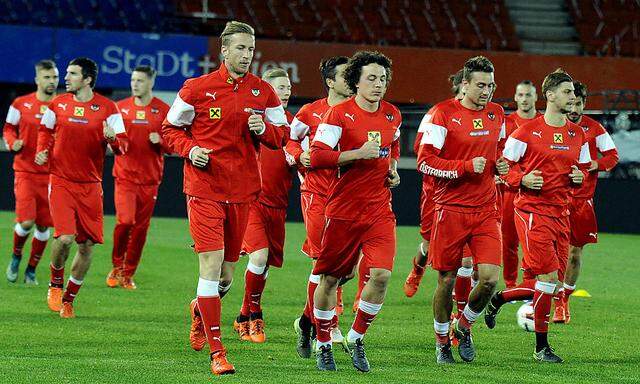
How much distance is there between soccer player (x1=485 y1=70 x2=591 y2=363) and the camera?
30.5ft

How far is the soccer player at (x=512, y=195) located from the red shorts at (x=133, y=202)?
13.5 ft

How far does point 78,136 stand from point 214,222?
3888mm

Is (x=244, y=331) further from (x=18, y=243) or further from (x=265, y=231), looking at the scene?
(x=18, y=243)

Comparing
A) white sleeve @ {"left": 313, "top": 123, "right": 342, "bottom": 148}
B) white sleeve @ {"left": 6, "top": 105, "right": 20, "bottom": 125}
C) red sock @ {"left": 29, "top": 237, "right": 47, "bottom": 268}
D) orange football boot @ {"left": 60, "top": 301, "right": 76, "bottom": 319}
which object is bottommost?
orange football boot @ {"left": 60, "top": 301, "right": 76, "bottom": 319}

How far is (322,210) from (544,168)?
1763mm

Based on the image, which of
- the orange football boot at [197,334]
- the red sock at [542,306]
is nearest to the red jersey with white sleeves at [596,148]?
the red sock at [542,306]

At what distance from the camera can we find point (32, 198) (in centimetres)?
1425

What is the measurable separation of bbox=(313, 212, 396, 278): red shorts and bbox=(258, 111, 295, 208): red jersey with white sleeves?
6.03ft

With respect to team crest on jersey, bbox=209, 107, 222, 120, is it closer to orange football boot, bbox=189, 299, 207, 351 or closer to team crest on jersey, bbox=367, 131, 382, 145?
team crest on jersey, bbox=367, 131, 382, 145

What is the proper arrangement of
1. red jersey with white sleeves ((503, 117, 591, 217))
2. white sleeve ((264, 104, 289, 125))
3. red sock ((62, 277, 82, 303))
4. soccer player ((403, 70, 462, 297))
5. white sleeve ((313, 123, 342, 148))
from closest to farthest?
1. white sleeve ((313, 123, 342, 148))
2. white sleeve ((264, 104, 289, 125))
3. red jersey with white sleeves ((503, 117, 591, 217))
4. soccer player ((403, 70, 462, 297))
5. red sock ((62, 277, 82, 303))

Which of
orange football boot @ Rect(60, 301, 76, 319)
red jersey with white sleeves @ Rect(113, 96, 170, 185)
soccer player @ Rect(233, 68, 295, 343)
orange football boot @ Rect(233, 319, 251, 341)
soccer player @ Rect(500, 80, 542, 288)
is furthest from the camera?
red jersey with white sleeves @ Rect(113, 96, 170, 185)

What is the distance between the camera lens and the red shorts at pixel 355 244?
26.9 ft

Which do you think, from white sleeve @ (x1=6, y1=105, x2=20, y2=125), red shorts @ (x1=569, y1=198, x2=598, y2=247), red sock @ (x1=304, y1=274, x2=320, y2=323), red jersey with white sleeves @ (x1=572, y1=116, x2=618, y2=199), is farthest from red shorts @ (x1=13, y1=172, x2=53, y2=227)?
red jersey with white sleeves @ (x1=572, y1=116, x2=618, y2=199)

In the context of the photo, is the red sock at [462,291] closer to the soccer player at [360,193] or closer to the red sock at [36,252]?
the soccer player at [360,193]
